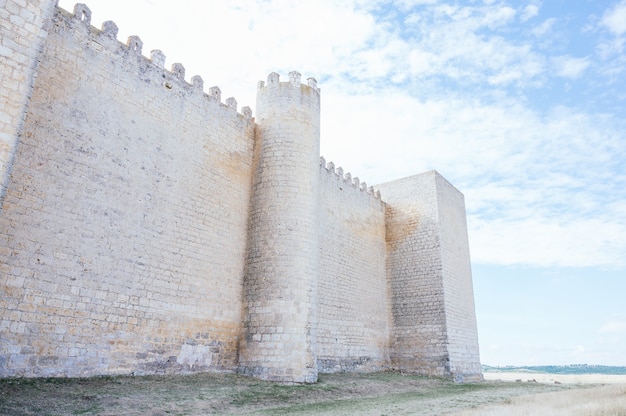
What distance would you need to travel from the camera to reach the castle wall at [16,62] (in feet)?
19.5

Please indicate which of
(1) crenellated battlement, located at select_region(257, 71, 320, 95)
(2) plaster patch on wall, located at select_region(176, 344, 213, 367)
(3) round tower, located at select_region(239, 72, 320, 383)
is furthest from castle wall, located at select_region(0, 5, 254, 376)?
(1) crenellated battlement, located at select_region(257, 71, 320, 95)

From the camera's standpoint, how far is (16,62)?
625cm

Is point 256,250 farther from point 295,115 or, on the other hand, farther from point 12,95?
point 12,95

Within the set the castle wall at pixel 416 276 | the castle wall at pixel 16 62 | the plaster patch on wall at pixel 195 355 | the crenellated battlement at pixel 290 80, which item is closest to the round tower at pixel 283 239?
the crenellated battlement at pixel 290 80

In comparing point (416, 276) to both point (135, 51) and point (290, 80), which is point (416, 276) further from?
point (135, 51)

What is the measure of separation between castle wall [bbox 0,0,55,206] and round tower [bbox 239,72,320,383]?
6656mm

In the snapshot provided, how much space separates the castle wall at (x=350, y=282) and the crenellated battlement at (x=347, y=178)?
41 millimetres

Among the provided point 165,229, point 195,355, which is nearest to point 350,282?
point 195,355

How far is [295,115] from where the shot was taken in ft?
42.5

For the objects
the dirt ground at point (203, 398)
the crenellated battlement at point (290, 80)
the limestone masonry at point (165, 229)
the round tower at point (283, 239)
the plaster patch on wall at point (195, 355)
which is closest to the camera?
the dirt ground at point (203, 398)

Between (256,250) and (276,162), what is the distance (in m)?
2.57

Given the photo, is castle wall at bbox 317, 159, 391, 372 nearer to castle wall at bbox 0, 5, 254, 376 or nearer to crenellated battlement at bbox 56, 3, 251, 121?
castle wall at bbox 0, 5, 254, 376

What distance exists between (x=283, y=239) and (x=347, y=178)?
5.94 meters

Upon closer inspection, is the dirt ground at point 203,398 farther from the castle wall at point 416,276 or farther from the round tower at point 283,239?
the castle wall at point 416,276
